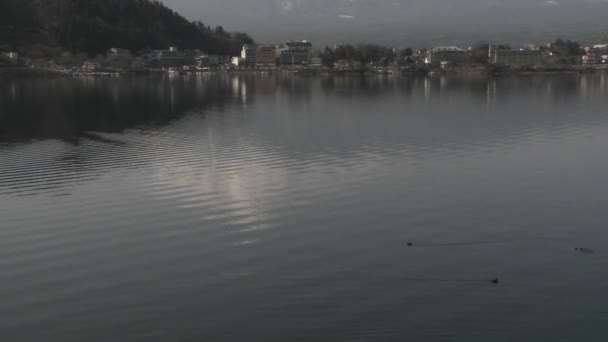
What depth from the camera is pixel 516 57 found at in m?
69.1

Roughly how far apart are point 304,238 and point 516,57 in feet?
223

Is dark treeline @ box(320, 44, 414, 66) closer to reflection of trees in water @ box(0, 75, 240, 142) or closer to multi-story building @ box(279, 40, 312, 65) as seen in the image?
multi-story building @ box(279, 40, 312, 65)

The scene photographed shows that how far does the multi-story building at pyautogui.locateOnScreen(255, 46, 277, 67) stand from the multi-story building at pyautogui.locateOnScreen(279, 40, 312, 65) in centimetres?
89

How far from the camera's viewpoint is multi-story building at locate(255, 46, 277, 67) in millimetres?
75750

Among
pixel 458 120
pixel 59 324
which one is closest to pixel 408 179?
pixel 59 324

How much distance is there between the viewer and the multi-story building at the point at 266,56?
249 feet

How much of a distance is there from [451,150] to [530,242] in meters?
5.34

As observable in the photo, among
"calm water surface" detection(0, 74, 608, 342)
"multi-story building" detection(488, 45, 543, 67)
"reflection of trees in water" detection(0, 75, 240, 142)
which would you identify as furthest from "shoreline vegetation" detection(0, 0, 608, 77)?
"calm water surface" detection(0, 74, 608, 342)

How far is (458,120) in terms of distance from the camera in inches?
628

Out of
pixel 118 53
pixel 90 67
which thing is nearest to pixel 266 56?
pixel 118 53

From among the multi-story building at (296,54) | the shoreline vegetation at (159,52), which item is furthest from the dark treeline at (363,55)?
the multi-story building at (296,54)

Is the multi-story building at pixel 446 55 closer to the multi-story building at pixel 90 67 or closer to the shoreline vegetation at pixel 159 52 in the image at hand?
the shoreline vegetation at pixel 159 52

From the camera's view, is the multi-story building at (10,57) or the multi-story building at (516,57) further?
the multi-story building at (516,57)

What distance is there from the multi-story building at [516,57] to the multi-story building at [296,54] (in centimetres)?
2035
